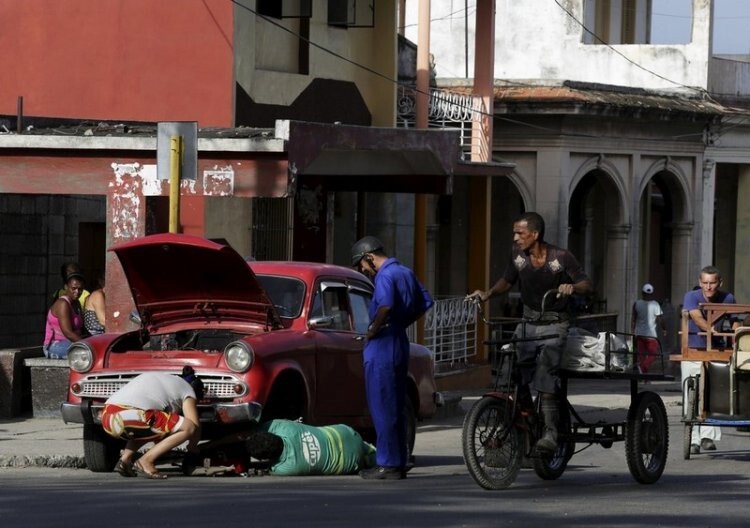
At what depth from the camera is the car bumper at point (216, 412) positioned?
12859mm

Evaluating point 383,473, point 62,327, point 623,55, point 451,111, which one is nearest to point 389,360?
point 383,473

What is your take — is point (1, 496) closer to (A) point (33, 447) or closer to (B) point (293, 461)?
(B) point (293, 461)

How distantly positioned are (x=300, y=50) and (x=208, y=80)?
3.21m

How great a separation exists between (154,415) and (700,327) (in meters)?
5.50

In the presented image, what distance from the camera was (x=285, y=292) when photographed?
14391 millimetres

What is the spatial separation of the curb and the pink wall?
6.82 m

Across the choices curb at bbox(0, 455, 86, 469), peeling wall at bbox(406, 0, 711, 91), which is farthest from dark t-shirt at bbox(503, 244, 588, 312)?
peeling wall at bbox(406, 0, 711, 91)

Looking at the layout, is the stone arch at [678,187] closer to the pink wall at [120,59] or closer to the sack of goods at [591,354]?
the pink wall at [120,59]

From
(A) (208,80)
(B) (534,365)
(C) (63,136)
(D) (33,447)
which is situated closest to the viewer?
(B) (534,365)

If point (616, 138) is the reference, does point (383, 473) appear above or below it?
below

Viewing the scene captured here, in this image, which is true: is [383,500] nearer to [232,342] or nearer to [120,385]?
[232,342]

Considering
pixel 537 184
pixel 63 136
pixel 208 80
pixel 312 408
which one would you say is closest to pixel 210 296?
pixel 312 408

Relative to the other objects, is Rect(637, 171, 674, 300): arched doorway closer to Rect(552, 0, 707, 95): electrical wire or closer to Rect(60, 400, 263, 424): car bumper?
Rect(552, 0, 707, 95): electrical wire

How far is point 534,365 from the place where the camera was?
1235cm
